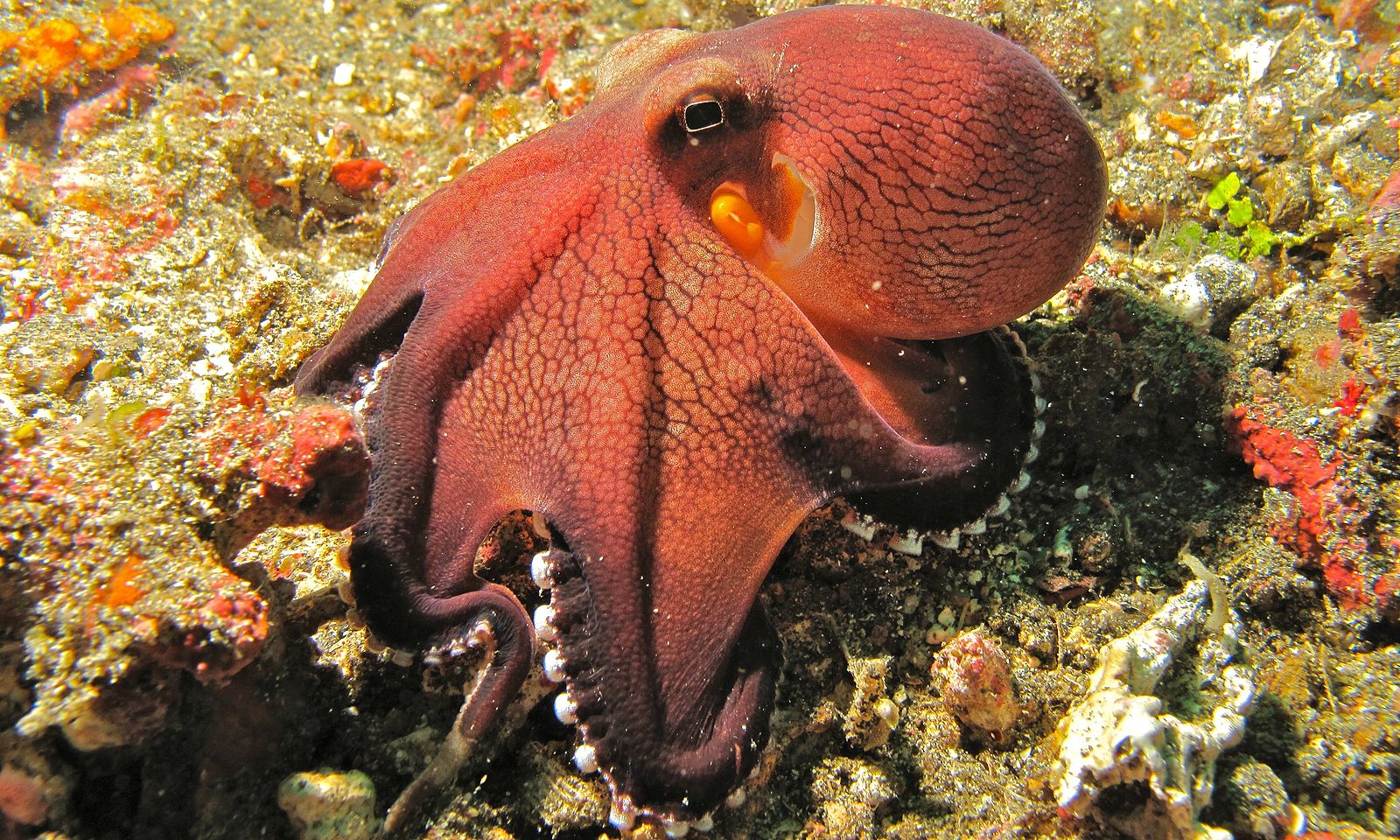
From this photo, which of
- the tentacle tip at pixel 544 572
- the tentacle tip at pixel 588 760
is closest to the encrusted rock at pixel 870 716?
the tentacle tip at pixel 588 760

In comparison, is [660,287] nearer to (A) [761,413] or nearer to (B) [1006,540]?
(A) [761,413]

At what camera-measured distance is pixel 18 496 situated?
76.8 inches

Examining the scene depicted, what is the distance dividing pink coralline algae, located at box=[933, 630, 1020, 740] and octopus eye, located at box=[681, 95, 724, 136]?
6.80 feet

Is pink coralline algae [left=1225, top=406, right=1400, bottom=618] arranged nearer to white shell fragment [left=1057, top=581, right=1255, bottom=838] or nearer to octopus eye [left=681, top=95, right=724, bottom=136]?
white shell fragment [left=1057, top=581, right=1255, bottom=838]

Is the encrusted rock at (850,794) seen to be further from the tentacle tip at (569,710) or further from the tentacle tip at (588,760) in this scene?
the tentacle tip at (569,710)

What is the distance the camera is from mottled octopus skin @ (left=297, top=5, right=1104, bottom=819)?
7.38ft

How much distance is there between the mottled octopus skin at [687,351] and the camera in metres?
2.25

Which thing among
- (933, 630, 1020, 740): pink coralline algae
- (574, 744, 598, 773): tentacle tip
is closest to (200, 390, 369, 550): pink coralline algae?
(574, 744, 598, 773): tentacle tip

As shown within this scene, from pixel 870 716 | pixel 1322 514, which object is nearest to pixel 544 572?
pixel 870 716

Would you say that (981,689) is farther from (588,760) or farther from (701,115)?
(701,115)

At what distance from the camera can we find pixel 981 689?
8.79 feet

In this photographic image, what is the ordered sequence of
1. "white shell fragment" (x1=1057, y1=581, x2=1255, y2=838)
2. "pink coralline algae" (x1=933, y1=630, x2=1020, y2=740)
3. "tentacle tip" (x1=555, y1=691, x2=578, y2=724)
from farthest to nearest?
"pink coralline algae" (x1=933, y1=630, x2=1020, y2=740) < "white shell fragment" (x1=1057, y1=581, x2=1255, y2=838) < "tentacle tip" (x1=555, y1=691, x2=578, y2=724)

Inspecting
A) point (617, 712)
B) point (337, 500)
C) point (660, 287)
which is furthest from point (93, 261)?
point (617, 712)

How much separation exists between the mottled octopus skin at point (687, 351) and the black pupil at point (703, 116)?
2 centimetres
